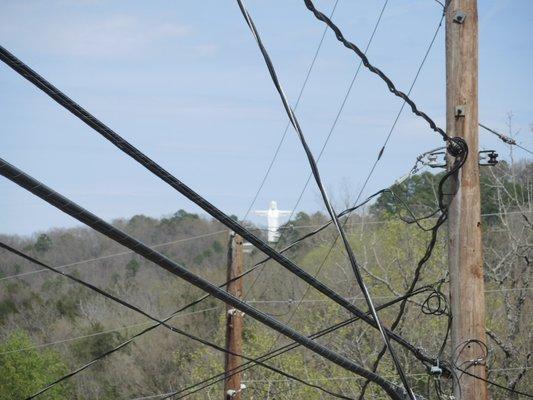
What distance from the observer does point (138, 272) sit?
6131 centimetres

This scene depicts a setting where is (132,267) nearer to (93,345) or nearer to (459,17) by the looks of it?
(93,345)

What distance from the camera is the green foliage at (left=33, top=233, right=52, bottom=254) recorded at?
1885 inches

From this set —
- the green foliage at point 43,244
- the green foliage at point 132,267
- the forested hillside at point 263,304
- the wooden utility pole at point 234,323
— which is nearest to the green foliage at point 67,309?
the forested hillside at point 263,304

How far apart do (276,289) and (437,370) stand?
33.0 metres

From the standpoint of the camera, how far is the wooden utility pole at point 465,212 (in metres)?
7.99

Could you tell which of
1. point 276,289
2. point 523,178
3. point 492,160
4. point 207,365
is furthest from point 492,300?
point 492,160

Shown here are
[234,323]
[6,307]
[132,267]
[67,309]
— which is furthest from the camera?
[132,267]

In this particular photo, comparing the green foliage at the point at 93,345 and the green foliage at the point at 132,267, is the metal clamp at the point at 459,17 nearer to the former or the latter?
the green foliage at the point at 93,345

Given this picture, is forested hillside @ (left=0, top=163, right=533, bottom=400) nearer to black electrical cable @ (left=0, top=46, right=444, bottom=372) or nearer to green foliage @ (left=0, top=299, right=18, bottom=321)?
green foliage @ (left=0, top=299, right=18, bottom=321)

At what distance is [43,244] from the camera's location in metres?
48.6

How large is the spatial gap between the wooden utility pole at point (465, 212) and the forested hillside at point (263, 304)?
106cm

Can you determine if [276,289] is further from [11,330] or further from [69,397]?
[11,330]

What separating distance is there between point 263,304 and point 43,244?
58.9ft

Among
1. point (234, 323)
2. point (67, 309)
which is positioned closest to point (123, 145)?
point (234, 323)
